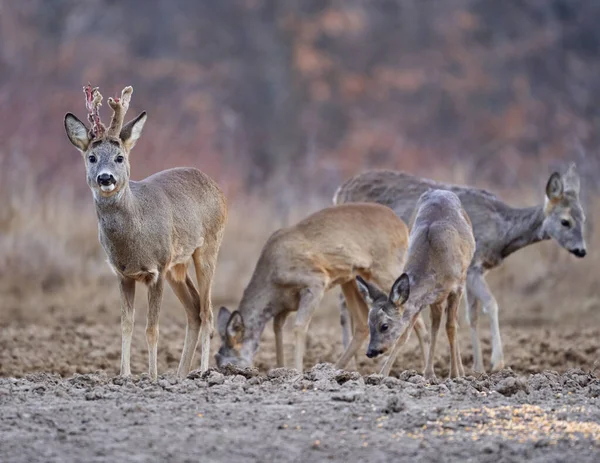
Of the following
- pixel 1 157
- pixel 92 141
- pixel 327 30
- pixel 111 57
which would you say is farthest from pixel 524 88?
pixel 92 141

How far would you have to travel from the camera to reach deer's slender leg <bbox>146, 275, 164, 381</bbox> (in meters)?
11.1

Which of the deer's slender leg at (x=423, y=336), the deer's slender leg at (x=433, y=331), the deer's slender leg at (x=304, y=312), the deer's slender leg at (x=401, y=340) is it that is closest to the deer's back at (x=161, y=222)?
the deer's slender leg at (x=304, y=312)

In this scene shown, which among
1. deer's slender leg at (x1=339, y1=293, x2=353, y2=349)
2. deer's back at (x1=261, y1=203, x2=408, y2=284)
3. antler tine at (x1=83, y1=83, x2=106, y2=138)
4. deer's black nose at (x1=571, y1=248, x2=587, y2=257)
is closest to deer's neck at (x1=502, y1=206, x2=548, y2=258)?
deer's black nose at (x1=571, y1=248, x2=587, y2=257)

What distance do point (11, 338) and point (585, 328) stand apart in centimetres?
740

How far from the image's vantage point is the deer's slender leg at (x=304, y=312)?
1327 centimetres

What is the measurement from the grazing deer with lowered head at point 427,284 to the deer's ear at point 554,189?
2.71 meters

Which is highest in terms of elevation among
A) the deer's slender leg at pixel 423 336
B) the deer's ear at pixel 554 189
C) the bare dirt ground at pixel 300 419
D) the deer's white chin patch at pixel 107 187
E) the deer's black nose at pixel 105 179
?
the deer's ear at pixel 554 189

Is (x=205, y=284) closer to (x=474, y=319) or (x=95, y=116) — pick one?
(x=95, y=116)

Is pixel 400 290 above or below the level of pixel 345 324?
above

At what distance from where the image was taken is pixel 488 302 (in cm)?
1507

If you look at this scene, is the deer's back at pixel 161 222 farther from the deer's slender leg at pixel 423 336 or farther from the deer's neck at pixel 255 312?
the deer's slender leg at pixel 423 336

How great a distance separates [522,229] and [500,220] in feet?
0.97

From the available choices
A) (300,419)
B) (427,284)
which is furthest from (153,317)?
(300,419)

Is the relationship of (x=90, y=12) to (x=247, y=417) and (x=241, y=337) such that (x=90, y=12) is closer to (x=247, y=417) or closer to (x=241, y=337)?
(x=241, y=337)
